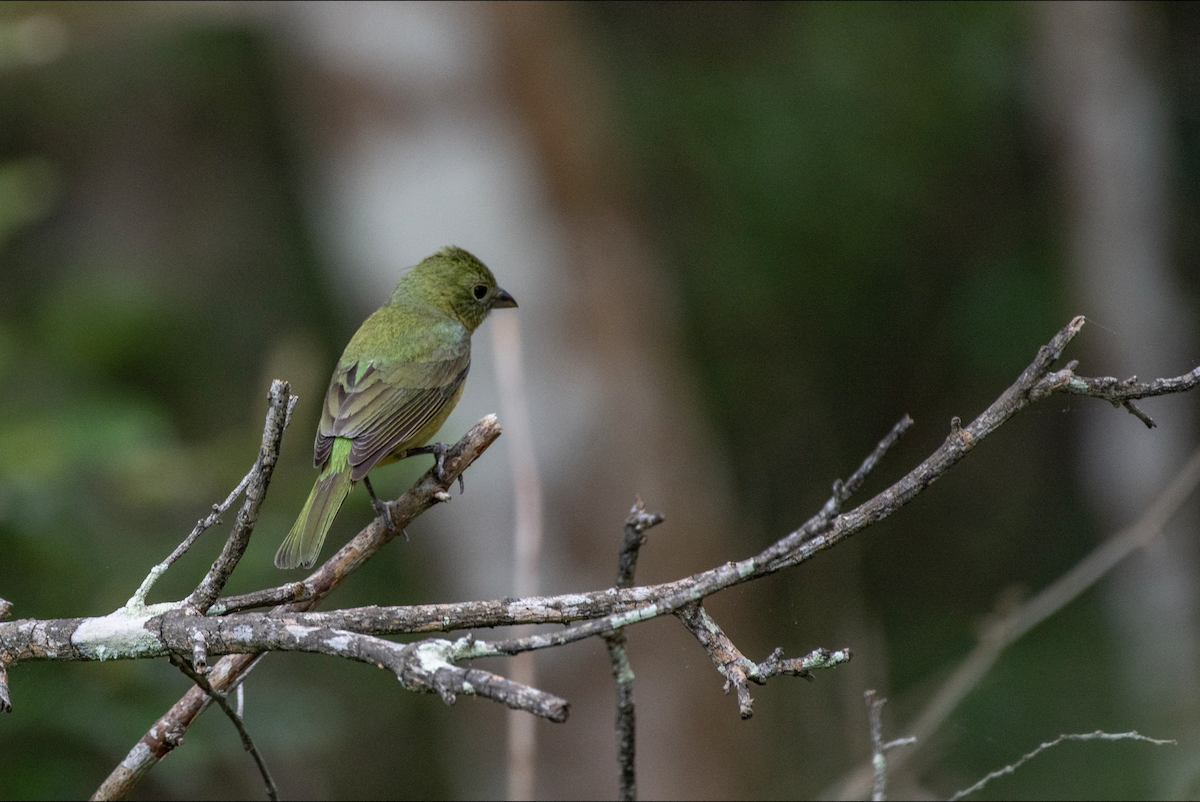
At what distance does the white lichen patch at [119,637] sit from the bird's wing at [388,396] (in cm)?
126

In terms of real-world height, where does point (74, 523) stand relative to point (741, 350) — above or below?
below

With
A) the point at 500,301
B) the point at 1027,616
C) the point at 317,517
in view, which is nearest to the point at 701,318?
the point at 500,301

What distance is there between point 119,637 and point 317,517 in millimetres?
1082

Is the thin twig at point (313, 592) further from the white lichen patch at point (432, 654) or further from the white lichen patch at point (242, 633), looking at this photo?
the white lichen patch at point (432, 654)

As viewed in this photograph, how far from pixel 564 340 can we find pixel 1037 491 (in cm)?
316

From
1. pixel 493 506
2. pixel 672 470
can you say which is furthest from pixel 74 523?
pixel 672 470

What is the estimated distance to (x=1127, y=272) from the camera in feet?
19.0

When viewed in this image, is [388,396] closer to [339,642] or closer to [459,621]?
[459,621]

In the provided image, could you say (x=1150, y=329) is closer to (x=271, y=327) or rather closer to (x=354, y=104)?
(x=354, y=104)

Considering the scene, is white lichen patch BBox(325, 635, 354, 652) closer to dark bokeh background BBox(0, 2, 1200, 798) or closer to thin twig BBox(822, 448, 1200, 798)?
thin twig BBox(822, 448, 1200, 798)

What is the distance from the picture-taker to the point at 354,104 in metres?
6.56

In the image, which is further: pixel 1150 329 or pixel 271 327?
pixel 271 327

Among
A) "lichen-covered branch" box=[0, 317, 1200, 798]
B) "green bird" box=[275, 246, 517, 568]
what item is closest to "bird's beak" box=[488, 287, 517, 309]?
"green bird" box=[275, 246, 517, 568]

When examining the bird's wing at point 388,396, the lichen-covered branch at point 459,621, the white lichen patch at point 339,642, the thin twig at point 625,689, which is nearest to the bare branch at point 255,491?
the lichen-covered branch at point 459,621
